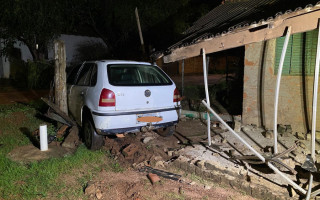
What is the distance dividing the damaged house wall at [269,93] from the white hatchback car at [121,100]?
2.10 m

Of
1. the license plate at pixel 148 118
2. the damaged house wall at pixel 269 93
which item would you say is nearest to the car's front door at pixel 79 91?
the license plate at pixel 148 118

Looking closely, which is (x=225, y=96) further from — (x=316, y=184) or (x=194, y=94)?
(x=316, y=184)

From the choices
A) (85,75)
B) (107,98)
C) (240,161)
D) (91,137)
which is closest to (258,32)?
(240,161)

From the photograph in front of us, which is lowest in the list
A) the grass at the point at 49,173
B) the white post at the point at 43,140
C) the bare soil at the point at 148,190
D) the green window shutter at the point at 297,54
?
the bare soil at the point at 148,190

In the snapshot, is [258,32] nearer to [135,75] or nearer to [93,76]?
[135,75]

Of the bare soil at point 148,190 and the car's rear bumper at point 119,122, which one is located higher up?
the car's rear bumper at point 119,122

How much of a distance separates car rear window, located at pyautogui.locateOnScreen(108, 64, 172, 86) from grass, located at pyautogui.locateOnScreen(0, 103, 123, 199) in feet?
4.56

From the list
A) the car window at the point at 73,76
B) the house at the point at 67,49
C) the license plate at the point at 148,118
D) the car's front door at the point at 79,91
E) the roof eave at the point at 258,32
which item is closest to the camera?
the roof eave at the point at 258,32

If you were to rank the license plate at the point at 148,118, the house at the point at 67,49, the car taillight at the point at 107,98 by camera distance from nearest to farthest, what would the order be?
the car taillight at the point at 107,98 < the license plate at the point at 148,118 < the house at the point at 67,49

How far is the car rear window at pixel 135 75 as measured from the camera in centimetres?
471

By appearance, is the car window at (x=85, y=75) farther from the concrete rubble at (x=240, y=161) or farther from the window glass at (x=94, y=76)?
the concrete rubble at (x=240, y=161)

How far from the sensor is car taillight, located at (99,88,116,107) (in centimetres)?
438

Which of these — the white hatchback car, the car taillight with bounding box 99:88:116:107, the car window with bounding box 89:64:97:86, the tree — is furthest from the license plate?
the tree

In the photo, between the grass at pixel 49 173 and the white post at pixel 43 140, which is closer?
the grass at pixel 49 173
